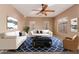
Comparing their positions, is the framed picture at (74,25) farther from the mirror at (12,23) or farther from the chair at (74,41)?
the mirror at (12,23)

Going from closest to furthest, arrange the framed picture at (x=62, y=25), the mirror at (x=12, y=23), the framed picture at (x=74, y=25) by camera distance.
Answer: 1. the framed picture at (x=74, y=25)
2. the framed picture at (x=62, y=25)
3. the mirror at (x=12, y=23)

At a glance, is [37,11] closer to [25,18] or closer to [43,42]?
[25,18]

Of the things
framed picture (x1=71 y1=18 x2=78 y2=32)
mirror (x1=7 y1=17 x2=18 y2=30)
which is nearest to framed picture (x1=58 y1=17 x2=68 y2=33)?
framed picture (x1=71 y1=18 x2=78 y2=32)

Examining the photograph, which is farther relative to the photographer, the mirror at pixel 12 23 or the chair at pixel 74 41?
the mirror at pixel 12 23

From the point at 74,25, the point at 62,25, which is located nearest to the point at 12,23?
the point at 62,25

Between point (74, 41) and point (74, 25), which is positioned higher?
point (74, 25)

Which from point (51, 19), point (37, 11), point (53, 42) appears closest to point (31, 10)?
point (37, 11)

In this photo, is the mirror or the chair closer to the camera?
the chair

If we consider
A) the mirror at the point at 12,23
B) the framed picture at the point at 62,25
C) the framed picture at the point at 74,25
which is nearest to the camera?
the framed picture at the point at 74,25

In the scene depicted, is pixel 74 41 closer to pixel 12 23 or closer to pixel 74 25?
pixel 74 25

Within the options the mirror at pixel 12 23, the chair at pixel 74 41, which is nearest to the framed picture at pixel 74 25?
the chair at pixel 74 41

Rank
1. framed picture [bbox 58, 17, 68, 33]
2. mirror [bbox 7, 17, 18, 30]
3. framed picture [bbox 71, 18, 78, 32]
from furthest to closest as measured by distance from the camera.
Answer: mirror [bbox 7, 17, 18, 30]
framed picture [bbox 58, 17, 68, 33]
framed picture [bbox 71, 18, 78, 32]

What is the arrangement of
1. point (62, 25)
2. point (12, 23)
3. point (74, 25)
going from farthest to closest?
point (12, 23), point (62, 25), point (74, 25)

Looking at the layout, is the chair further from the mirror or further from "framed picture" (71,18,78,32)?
the mirror
